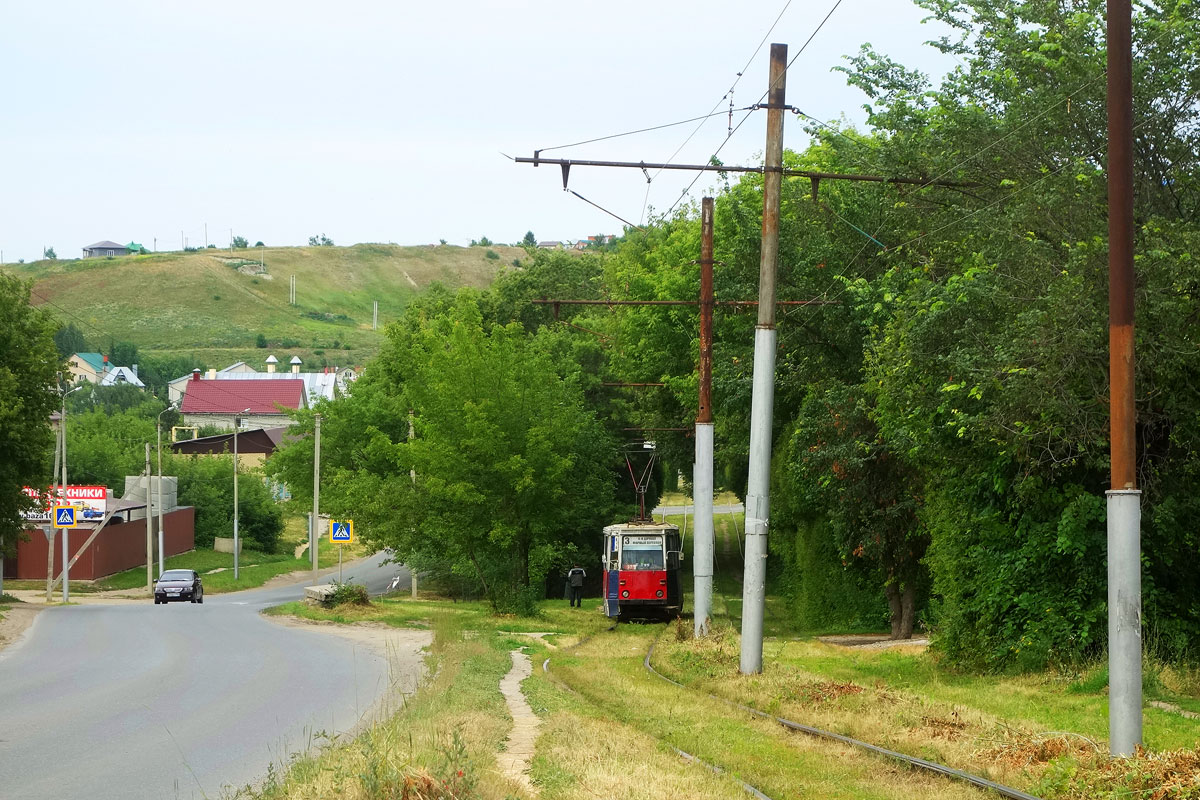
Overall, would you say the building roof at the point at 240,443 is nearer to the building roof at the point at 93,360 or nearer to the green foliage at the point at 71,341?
the building roof at the point at 93,360

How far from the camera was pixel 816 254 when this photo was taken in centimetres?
3334

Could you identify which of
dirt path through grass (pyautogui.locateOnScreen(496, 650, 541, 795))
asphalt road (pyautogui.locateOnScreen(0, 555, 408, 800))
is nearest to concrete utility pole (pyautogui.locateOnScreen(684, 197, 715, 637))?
dirt path through grass (pyautogui.locateOnScreen(496, 650, 541, 795))

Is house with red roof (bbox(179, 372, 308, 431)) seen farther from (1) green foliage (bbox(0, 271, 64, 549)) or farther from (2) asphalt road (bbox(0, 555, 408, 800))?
(2) asphalt road (bbox(0, 555, 408, 800))

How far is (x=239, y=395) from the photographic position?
5433 inches

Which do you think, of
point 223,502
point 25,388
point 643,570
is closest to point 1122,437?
point 643,570

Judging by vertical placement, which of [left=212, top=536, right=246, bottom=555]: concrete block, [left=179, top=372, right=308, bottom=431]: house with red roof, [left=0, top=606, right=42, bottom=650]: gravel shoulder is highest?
[left=179, top=372, right=308, bottom=431]: house with red roof

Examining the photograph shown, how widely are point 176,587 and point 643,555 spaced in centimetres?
2272

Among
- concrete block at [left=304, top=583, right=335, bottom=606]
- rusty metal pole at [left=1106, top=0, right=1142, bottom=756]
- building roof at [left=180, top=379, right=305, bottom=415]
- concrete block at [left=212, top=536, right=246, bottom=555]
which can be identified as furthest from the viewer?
building roof at [left=180, top=379, right=305, bottom=415]

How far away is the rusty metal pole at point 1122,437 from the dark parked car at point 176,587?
44.5 metres

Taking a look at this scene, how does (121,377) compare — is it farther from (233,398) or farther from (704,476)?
(704,476)

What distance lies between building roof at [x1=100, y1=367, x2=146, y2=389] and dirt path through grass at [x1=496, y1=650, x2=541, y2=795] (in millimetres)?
139694

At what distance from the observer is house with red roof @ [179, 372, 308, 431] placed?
135 m

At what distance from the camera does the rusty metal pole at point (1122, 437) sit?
11.1m

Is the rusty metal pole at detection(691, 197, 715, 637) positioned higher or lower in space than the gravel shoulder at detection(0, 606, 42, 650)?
higher
